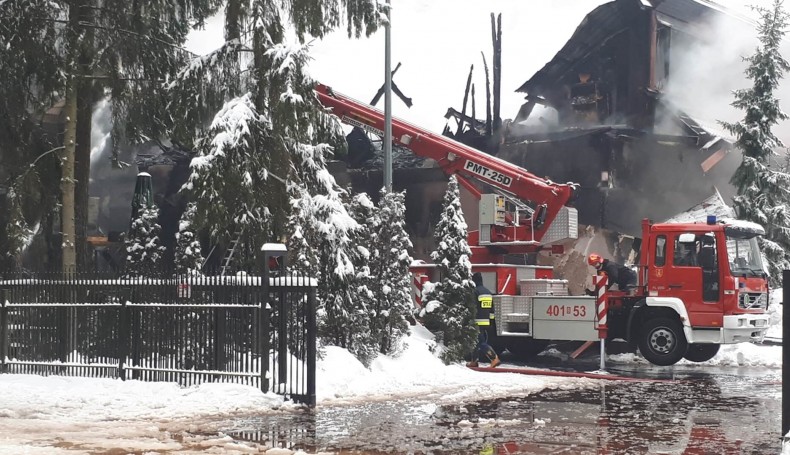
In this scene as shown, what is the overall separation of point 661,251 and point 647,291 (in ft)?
2.83

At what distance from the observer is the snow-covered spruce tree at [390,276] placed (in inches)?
688

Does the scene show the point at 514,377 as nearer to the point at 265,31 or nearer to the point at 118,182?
the point at 265,31

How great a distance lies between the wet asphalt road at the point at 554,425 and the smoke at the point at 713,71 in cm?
2337

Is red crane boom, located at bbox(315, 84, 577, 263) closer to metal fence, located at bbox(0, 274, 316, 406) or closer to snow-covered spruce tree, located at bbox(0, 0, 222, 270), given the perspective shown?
snow-covered spruce tree, located at bbox(0, 0, 222, 270)

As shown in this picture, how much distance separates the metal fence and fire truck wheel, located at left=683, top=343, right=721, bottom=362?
33.1ft

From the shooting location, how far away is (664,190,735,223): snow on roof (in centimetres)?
3547

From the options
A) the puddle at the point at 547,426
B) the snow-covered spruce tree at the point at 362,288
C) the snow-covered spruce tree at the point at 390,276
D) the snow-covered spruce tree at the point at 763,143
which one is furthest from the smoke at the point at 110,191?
the puddle at the point at 547,426

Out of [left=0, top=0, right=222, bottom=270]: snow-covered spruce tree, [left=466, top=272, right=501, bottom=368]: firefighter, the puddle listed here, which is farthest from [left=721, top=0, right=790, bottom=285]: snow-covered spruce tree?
[left=0, top=0, right=222, bottom=270]: snow-covered spruce tree

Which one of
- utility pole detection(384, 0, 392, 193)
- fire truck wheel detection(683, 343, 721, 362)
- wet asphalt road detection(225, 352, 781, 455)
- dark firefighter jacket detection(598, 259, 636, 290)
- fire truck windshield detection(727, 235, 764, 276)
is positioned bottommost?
fire truck wheel detection(683, 343, 721, 362)

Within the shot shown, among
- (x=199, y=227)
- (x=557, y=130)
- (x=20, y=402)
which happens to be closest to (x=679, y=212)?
(x=557, y=130)

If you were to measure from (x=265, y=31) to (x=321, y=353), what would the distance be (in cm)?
589

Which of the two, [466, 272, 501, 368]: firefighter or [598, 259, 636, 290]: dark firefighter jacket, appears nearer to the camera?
[466, 272, 501, 368]: firefighter

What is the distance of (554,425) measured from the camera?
11289 millimetres

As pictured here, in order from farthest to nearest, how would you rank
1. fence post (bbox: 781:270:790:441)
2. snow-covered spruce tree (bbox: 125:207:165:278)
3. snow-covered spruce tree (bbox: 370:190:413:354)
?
snow-covered spruce tree (bbox: 125:207:165:278)
snow-covered spruce tree (bbox: 370:190:413:354)
fence post (bbox: 781:270:790:441)
